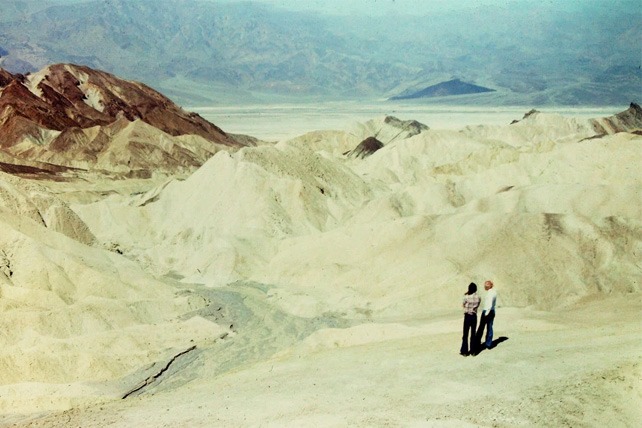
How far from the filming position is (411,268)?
2725cm

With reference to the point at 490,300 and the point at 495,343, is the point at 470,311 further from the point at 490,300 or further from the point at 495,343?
the point at 495,343

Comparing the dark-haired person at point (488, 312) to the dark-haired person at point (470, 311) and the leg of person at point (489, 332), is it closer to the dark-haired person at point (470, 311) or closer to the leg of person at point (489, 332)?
the leg of person at point (489, 332)

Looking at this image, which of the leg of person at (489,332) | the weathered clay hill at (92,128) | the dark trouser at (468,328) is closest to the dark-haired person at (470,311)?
the dark trouser at (468,328)

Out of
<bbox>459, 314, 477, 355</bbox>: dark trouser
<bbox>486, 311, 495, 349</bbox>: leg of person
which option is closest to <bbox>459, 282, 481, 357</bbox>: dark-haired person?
<bbox>459, 314, 477, 355</bbox>: dark trouser

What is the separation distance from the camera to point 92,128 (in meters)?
77.1

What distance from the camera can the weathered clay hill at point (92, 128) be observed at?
7033 centimetres

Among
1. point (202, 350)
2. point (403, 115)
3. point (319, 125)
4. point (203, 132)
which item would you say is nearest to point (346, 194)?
point (202, 350)

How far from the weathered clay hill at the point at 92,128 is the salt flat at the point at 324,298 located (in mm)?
22915

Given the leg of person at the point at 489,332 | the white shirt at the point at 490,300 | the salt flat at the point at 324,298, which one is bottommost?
the salt flat at the point at 324,298

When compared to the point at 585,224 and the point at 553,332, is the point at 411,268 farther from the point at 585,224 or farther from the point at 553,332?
the point at 553,332

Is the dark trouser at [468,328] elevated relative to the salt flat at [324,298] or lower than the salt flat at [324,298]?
elevated

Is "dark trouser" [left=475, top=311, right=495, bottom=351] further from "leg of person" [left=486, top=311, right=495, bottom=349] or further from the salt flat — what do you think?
the salt flat

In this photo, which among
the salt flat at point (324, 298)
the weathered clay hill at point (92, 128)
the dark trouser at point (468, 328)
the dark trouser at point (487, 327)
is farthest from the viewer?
the weathered clay hill at point (92, 128)

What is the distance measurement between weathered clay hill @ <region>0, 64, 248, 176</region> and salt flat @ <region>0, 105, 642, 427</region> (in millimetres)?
22915
